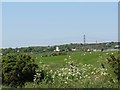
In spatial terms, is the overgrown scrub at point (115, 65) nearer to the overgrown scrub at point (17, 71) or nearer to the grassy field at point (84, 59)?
the grassy field at point (84, 59)

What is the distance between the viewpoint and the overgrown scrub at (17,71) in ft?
47.4

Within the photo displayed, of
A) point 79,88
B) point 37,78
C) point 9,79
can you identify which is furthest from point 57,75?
point 79,88

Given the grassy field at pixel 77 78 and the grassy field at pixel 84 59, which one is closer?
the grassy field at pixel 77 78

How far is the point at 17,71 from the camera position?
1452cm

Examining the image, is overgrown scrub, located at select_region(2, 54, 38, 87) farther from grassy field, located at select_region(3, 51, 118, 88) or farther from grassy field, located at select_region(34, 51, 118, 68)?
grassy field, located at select_region(34, 51, 118, 68)

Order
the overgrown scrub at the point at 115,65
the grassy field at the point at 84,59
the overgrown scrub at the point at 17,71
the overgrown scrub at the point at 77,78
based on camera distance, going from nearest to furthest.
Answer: the overgrown scrub at the point at 77,78
the overgrown scrub at the point at 115,65
the overgrown scrub at the point at 17,71
the grassy field at the point at 84,59

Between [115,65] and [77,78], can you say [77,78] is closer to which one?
[77,78]

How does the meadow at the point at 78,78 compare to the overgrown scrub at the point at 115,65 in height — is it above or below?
below

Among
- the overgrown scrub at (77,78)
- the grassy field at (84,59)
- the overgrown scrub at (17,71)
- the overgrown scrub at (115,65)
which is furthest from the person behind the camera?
the grassy field at (84,59)

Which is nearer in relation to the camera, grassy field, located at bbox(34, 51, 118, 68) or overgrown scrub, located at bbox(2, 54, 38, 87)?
overgrown scrub, located at bbox(2, 54, 38, 87)

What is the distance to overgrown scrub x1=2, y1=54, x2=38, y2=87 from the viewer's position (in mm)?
14438

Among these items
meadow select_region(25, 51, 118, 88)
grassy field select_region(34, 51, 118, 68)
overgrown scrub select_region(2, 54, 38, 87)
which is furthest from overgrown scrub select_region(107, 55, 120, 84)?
→ overgrown scrub select_region(2, 54, 38, 87)

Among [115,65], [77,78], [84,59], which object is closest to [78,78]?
[77,78]

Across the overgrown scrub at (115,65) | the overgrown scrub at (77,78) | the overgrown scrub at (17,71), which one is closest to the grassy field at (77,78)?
the overgrown scrub at (77,78)
